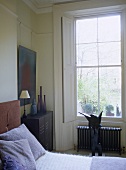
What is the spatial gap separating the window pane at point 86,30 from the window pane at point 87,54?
14 centimetres

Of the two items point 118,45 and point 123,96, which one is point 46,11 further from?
point 123,96

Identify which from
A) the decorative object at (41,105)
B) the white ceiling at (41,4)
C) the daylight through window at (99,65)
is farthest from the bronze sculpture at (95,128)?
the white ceiling at (41,4)

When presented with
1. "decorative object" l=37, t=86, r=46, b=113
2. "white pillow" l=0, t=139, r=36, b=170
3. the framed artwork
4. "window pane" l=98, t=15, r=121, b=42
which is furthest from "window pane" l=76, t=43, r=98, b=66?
"white pillow" l=0, t=139, r=36, b=170

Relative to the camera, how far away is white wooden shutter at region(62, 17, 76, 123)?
14.0ft

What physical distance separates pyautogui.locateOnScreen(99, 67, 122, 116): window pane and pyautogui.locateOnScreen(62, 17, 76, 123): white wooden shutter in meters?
0.67

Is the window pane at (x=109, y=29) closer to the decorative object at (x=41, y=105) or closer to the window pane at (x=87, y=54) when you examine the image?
the window pane at (x=87, y=54)

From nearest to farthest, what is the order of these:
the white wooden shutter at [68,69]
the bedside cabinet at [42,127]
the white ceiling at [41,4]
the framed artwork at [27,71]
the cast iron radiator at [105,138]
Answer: the bedside cabinet at [42,127], the framed artwork at [27,71], the cast iron radiator at [105,138], the white ceiling at [41,4], the white wooden shutter at [68,69]

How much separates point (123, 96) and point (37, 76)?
6.58ft

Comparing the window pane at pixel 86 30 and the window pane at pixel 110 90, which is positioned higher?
the window pane at pixel 86 30

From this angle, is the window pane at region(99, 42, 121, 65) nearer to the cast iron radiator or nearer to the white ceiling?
the white ceiling

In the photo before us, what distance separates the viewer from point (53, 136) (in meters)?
4.33

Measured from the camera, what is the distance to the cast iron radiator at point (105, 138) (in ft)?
13.3

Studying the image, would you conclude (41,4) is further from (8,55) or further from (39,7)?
(8,55)

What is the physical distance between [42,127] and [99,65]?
1.90 m
